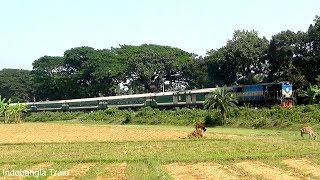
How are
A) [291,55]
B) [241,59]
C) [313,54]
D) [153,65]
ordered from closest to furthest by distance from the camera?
[313,54], [291,55], [241,59], [153,65]

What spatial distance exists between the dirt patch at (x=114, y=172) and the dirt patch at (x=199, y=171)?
1504 mm

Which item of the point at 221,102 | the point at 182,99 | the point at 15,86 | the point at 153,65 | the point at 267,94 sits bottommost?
the point at 221,102

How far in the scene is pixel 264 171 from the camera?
13461 mm

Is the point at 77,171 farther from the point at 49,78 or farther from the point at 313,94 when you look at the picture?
the point at 49,78

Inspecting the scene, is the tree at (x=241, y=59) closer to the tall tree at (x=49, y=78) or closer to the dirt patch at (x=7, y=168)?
the tall tree at (x=49, y=78)

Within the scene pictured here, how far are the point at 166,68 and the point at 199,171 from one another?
6900cm

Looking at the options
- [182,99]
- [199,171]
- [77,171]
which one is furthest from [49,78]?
[199,171]

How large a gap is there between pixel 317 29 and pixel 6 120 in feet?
143

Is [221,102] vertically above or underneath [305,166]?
above

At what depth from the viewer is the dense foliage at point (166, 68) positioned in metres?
53.8

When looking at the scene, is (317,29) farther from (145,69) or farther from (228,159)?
(228,159)

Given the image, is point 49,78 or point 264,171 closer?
point 264,171

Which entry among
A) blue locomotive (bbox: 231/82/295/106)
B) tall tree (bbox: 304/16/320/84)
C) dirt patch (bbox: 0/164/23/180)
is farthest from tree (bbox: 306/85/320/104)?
dirt patch (bbox: 0/164/23/180)

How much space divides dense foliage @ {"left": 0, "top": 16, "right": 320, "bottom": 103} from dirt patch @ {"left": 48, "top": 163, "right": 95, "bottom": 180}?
3714 centimetres
